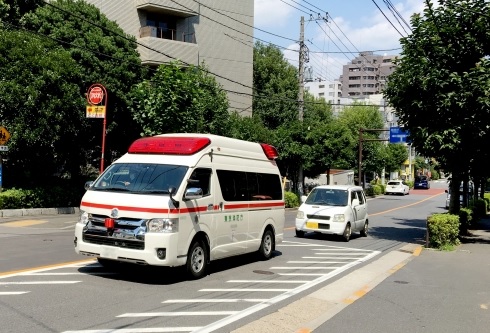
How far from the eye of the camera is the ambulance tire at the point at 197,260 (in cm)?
893

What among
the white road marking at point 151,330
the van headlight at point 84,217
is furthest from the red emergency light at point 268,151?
the white road marking at point 151,330

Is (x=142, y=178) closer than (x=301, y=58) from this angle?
Yes

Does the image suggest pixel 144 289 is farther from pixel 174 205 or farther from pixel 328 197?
pixel 328 197

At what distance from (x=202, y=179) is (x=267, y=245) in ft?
11.4

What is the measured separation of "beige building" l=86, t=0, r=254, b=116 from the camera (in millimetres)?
31547

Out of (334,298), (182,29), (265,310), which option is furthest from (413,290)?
(182,29)

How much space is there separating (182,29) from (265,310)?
3005 cm

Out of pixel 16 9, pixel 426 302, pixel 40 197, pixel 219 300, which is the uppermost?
pixel 16 9

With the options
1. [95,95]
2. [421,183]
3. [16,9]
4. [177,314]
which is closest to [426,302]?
[177,314]

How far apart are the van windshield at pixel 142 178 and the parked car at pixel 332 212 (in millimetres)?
8700

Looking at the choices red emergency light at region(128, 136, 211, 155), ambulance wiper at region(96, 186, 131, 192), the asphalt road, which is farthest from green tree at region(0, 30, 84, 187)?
ambulance wiper at region(96, 186, 131, 192)

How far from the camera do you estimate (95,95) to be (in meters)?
20.7

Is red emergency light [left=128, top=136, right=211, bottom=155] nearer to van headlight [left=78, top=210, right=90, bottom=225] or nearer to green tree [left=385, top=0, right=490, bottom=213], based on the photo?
van headlight [left=78, top=210, right=90, bottom=225]

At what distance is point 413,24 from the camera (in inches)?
690
